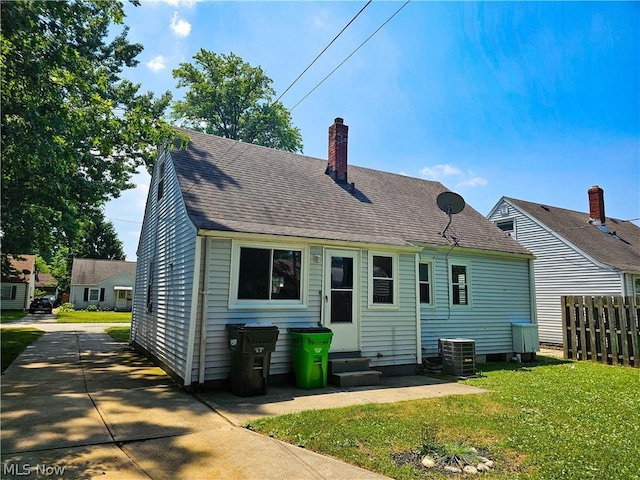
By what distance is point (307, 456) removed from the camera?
4332 mm

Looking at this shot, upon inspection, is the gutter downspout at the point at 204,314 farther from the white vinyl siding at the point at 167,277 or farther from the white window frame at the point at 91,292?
the white window frame at the point at 91,292

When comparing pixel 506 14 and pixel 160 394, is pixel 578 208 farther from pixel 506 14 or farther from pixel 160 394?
pixel 160 394

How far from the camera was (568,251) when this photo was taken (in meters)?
17.8

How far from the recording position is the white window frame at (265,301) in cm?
777

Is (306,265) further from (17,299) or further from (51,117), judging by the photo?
(17,299)

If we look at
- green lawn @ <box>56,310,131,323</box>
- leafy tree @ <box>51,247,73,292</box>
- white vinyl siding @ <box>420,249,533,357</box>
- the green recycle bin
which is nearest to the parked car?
green lawn @ <box>56,310,131,323</box>

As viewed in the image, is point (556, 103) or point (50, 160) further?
point (556, 103)

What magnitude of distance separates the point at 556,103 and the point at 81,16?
467 inches

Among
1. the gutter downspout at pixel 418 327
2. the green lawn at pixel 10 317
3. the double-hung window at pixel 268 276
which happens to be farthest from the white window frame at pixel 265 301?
the green lawn at pixel 10 317

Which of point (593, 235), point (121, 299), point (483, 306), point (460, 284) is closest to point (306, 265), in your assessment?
point (460, 284)

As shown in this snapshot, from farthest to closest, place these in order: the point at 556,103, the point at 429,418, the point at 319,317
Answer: the point at 556,103
the point at 319,317
the point at 429,418

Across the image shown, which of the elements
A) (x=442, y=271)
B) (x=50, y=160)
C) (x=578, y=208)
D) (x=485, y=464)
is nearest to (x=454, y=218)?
(x=442, y=271)

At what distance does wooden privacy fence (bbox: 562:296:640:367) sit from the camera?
11398mm

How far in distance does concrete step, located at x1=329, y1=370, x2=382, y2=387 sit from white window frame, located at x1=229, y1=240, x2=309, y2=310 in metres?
1.62
